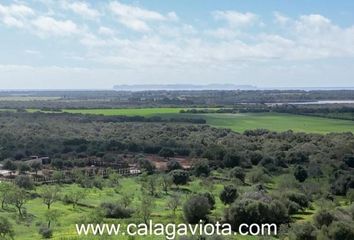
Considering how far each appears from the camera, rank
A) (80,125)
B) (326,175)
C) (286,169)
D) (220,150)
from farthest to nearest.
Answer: (80,125)
(220,150)
(286,169)
(326,175)

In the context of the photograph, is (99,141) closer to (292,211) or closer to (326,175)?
(326,175)

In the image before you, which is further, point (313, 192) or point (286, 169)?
point (286, 169)

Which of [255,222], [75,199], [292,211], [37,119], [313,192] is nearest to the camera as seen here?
[255,222]

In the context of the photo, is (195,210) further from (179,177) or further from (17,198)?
(179,177)

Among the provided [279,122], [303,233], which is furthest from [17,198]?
[279,122]

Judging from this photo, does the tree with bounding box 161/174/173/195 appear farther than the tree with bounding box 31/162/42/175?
No

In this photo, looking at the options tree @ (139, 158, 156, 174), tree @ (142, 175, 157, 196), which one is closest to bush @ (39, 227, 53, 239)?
tree @ (142, 175, 157, 196)

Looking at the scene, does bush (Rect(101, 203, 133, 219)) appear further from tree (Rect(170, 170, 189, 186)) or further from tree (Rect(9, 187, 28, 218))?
tree (Rect(170, 170, 189, 186))

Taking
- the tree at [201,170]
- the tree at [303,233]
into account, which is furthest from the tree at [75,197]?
the tree at [303,233]

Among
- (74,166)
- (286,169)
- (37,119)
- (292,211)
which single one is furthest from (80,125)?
(292,211)
